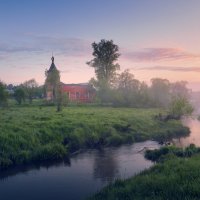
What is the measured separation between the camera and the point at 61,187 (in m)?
20.5

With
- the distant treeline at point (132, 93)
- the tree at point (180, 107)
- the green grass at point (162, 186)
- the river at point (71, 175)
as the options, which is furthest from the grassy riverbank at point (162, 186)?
the distant treeline at point (132, 93)

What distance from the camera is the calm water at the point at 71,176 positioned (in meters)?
19.5

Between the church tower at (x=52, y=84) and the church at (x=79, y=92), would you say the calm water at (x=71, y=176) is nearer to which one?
the church tower at (x=52, y=84)

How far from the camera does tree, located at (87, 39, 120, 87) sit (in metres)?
88.1

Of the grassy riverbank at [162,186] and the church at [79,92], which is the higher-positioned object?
the church at [79,92]

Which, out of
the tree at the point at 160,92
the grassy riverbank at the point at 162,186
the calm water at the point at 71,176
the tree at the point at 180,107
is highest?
the tree at the point at 160,92

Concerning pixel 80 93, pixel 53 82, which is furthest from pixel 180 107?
pixel 80 93

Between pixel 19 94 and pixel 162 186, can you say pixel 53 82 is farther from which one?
pixel 162 186

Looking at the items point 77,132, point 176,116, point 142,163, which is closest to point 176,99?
point 176,116

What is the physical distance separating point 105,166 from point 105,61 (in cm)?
6533

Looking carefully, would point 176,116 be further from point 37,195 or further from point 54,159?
point 37,195

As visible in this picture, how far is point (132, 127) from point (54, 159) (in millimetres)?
17825

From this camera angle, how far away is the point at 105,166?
83.0 ft

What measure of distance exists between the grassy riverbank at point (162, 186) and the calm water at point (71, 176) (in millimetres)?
2510
